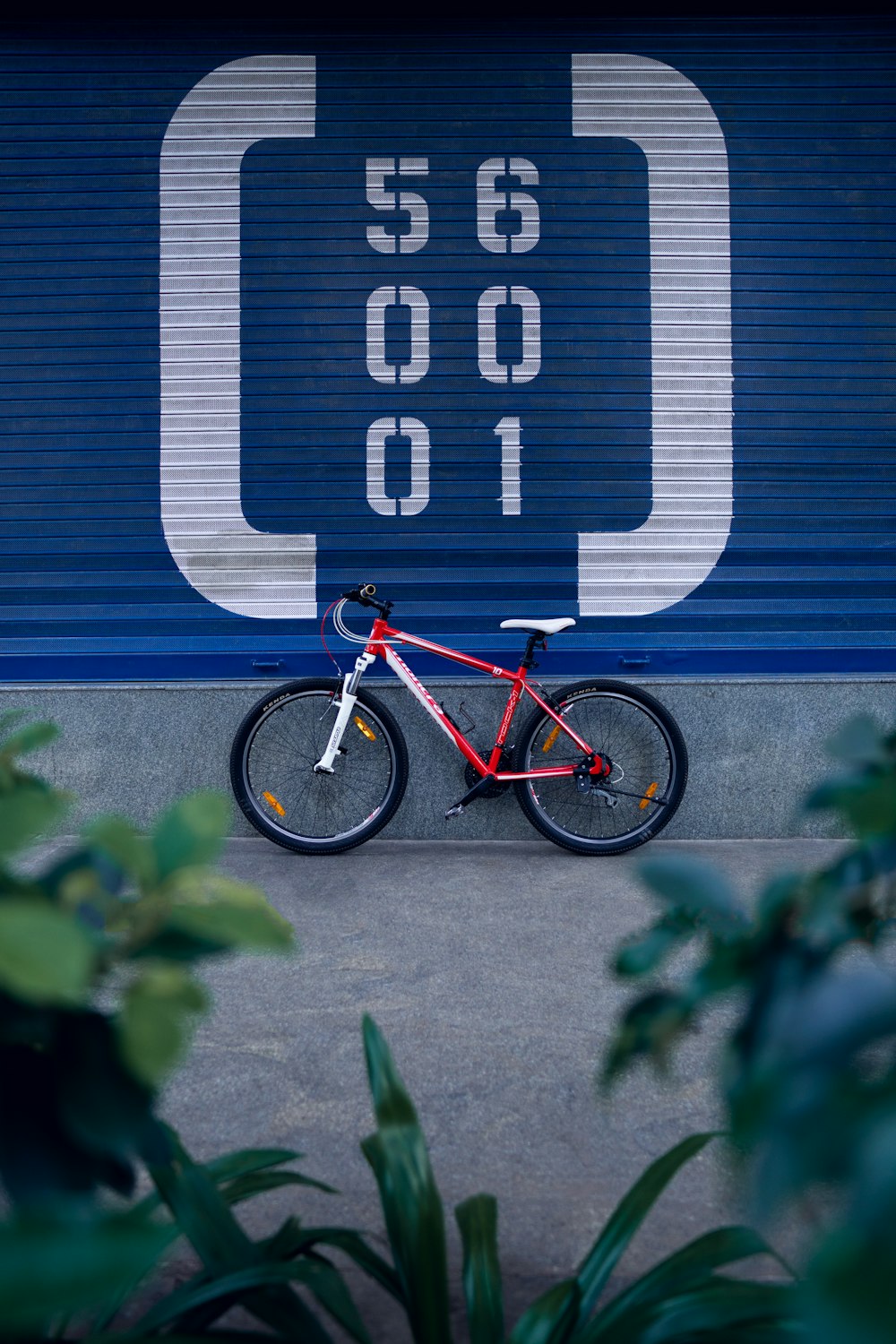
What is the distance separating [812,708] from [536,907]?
2.18 metres

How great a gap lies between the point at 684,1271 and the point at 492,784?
361cm

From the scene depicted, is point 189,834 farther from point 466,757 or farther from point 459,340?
point 459,340

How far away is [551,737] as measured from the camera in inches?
198

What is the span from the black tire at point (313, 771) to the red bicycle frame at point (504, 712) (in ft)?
0.74

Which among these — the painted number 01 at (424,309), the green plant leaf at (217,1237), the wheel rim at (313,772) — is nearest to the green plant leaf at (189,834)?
the green plant leaf at (217,1237)

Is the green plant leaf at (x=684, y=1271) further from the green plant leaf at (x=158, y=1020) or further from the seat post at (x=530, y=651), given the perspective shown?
the seat post at (x=530, y=651)

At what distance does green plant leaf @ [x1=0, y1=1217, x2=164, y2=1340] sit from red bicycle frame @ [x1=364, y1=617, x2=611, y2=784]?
14.2 feet

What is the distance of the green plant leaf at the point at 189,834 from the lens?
24.7 inches

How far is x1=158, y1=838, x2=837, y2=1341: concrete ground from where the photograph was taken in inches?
75.2

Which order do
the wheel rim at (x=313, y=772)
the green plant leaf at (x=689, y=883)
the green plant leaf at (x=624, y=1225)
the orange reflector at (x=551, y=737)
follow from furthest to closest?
the wheel rim at (x=313, y=772) < the orange reflector at (x=551, y=737) < the green plant leaf at (x=624, y=1225) < the green plant leaf at (x=689, y=883)

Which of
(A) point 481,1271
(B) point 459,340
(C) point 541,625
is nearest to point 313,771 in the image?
(C) point 541,625

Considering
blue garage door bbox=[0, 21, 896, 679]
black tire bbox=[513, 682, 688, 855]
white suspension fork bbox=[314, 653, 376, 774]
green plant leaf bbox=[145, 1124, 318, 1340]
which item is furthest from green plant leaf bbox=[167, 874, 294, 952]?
blue garage door bbox=[0, 21, 896, 679]

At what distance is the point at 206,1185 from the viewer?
4.05 ft

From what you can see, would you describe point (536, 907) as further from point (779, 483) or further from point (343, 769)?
point (779, 483)
